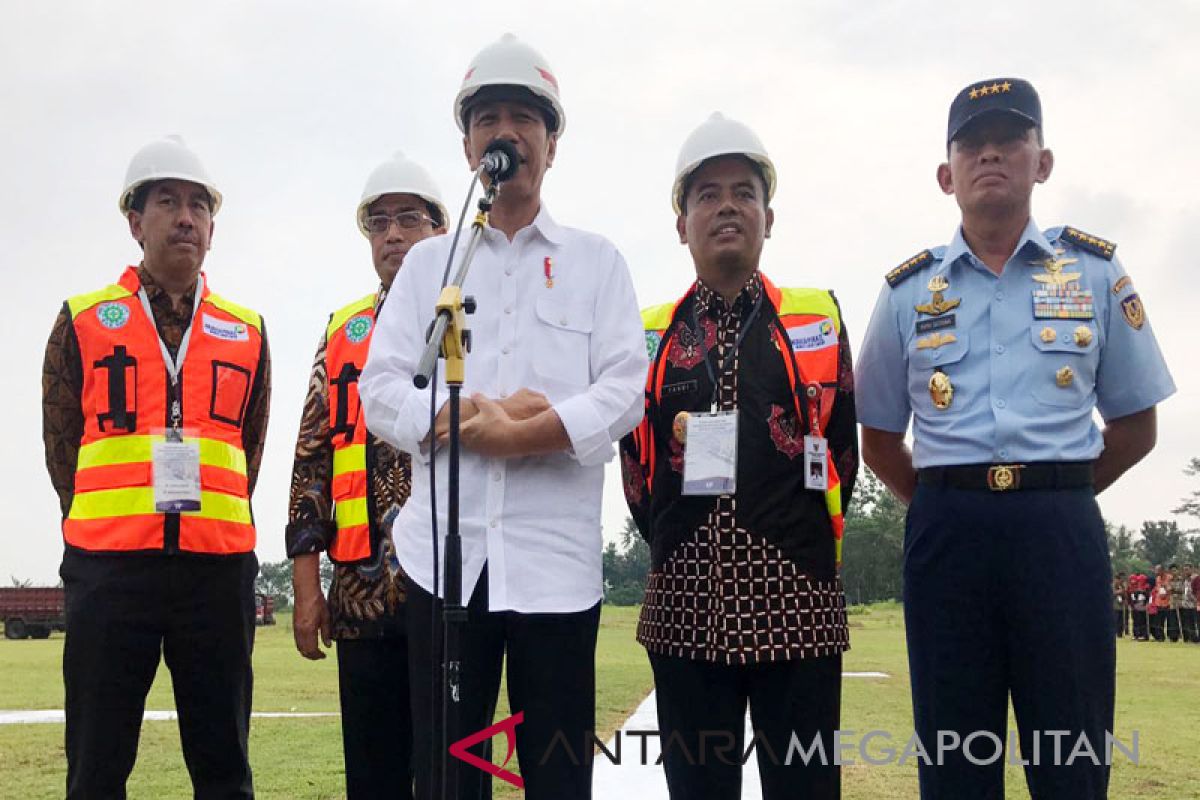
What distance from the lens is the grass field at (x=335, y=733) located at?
5.77 m

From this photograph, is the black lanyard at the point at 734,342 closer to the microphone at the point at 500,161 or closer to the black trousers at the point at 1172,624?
the microphone at the point at 500,161

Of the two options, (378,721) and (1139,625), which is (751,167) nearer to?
(378,721)

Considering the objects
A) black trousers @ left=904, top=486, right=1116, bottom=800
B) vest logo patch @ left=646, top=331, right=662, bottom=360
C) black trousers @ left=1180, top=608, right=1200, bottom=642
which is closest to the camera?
black trousers @ left=904, top=486, right=1116, bottom=800

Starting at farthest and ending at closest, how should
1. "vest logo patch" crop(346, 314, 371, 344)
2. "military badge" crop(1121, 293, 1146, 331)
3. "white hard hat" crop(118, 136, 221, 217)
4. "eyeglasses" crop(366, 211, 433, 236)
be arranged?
"eyeglasses" crop(366, 211, 433, 236) < "white hard hat" crop(118, 136, 221, 217) < "vest logo patch" crop(346, 314, 371, 344) < "military badge" crop(1121, 293, 1146, 331)

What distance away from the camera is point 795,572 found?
3117mm

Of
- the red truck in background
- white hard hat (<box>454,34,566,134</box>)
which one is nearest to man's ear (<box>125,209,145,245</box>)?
white hard hat (<box>454,34,566,134</box>)

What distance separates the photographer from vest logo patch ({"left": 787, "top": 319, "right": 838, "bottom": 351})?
3.34m

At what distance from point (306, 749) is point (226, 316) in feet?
12.5

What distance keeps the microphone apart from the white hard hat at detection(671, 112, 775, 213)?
88 centimetres

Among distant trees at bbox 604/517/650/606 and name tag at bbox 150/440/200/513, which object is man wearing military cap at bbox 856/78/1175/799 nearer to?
name tag at bbox 150/440/200/513

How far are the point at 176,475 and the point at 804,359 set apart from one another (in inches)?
80.4

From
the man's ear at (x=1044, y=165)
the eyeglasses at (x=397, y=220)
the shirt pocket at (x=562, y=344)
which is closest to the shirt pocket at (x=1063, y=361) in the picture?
the man's ear at (x=1044, y=165)

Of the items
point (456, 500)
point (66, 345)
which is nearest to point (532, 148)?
point (456, 500)

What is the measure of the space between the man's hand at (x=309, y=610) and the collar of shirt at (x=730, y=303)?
4.89ft
